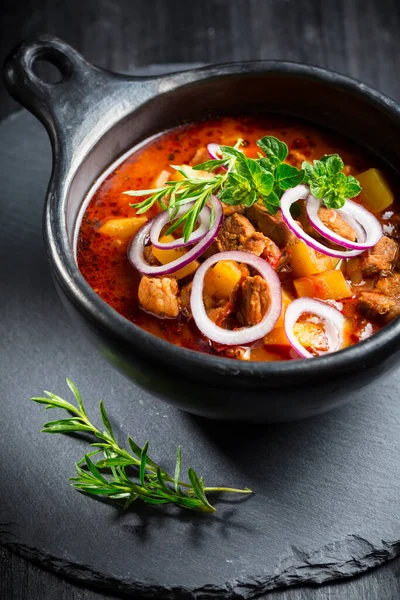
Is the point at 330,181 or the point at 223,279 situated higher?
the point at 330,181

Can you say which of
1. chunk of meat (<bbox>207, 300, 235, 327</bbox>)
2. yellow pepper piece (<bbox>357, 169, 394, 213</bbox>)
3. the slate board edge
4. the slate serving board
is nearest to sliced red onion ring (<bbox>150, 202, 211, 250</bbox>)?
chunk of meat (<bbox>207, 300, 235, 327</bbox>)

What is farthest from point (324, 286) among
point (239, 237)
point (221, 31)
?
point (221, 31)

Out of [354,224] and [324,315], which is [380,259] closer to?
[354,224]

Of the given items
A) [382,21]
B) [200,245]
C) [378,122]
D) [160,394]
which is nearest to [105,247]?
[200,245]

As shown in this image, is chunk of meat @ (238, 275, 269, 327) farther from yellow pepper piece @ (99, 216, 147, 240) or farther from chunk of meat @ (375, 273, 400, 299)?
yellow pepper piece @ (99, 216, 147, 240)

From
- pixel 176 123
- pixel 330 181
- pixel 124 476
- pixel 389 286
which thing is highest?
pixel 176 123

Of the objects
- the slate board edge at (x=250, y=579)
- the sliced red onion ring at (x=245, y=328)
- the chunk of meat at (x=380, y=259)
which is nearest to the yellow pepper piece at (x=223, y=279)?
the sliced red onion ring at (x=245, y=328)

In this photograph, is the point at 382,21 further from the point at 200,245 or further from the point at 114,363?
the point at 114,363

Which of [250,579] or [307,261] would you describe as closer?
[250,579]
